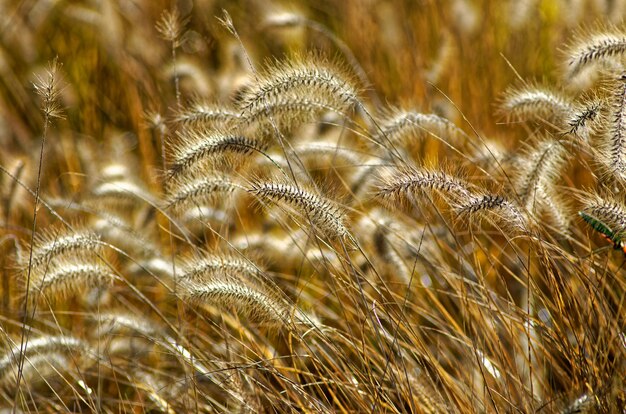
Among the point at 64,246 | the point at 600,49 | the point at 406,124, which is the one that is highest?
the point at 406,124

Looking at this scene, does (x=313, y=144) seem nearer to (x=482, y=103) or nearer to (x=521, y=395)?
(x=521, y=395)

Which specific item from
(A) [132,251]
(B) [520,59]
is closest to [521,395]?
(A) [132,251]

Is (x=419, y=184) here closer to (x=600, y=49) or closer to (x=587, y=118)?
(x=587, y=118)

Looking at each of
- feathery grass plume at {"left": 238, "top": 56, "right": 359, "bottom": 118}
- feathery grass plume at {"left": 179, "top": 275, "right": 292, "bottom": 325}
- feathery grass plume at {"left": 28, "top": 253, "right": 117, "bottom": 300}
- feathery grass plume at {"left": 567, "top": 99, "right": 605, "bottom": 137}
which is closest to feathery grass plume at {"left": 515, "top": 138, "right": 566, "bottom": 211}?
feathery grass plume at {"left": 567, "top": 99, "right": 605, "bottom": 137}

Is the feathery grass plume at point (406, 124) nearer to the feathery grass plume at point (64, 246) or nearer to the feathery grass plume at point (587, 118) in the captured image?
the feathery grass plume at point (587, 118)

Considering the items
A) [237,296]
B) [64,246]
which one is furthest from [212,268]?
[64,246]

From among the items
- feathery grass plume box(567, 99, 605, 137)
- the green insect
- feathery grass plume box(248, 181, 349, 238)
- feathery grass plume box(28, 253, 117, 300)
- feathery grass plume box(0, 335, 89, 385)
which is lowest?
the green insect

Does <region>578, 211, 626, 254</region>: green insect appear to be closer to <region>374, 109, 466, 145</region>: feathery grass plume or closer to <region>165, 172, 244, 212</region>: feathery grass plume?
<region>374, 109, 466, 145</region>: feathery grass plume
